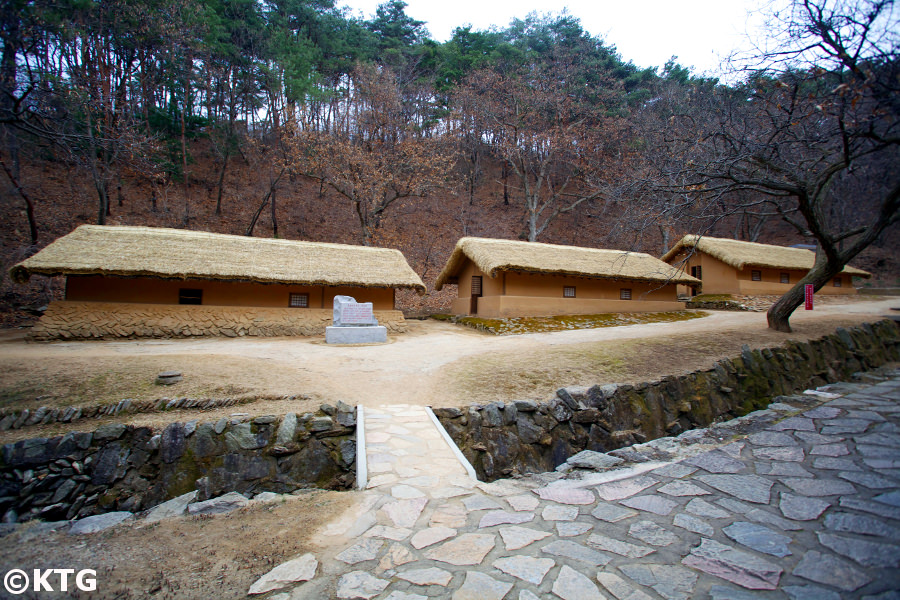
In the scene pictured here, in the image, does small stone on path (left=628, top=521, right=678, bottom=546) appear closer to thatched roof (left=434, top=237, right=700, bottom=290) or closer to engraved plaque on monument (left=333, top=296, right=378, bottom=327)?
engraved plaque on monument (left=333, top=296, right=378, bottom=327)

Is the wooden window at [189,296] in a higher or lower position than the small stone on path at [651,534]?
higher

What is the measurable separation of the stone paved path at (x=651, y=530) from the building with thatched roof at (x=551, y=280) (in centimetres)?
1134

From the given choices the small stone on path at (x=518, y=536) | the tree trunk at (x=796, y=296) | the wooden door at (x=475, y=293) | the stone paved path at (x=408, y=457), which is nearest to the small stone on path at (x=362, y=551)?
the stone paved path at (x=408, y=457)

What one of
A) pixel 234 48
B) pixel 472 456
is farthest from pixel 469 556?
pixel 234 48

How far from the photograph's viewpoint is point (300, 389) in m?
7.02

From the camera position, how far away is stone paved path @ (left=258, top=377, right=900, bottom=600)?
2352 mm

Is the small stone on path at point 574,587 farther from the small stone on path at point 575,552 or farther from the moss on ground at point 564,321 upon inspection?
the moss on ground at point 564,321

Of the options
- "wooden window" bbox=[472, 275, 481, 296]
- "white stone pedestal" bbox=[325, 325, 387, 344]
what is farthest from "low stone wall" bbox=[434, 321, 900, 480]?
"wooden window" bbox=[472, 275, 481, 296]

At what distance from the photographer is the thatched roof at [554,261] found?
15.5 metres

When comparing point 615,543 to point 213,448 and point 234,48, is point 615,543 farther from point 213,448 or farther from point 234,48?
point 234,48

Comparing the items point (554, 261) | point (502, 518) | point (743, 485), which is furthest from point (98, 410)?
point (554, 261)

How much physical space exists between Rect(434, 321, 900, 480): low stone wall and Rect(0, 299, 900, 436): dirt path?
0.43 meters

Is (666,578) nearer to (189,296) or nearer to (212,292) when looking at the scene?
(212,292)

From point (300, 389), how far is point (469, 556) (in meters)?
5.10
